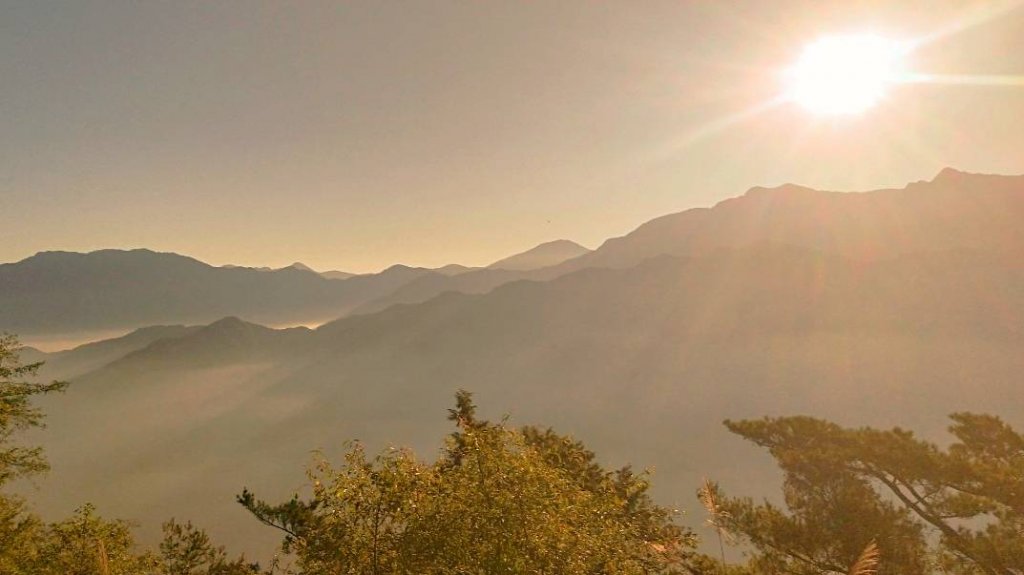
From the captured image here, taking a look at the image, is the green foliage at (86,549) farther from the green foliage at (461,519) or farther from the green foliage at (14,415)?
the green foliage at (461,519)

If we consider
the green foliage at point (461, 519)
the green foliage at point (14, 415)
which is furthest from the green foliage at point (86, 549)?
the green foliage at point (461, 519)

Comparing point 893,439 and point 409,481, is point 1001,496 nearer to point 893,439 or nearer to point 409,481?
point 893,439

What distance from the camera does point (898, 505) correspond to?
1741 centimetres

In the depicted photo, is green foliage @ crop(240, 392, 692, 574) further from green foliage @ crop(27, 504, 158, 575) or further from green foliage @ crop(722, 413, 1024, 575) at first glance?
green foliage @ crop(722, 413, 1024, 575)

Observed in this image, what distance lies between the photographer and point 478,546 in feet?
27.2

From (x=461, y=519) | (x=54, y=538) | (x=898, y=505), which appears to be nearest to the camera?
(x=461, y=519)

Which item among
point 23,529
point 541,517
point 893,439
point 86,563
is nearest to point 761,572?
point 893,439

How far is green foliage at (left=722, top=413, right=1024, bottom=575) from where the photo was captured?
15.7 metres

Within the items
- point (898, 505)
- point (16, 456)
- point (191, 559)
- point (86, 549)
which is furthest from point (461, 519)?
point (16, 456)

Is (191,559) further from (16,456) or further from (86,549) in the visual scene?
(16,456)

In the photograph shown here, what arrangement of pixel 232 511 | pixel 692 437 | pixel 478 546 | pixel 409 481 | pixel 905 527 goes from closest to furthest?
pixel 478 546
pixel 409 481
pixel 905 527
pixel 232 511
pixel 692 437

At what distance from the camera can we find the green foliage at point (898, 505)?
1573cm

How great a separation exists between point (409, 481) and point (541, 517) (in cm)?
247

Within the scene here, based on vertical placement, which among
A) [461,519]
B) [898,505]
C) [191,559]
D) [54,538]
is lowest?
[54,538]
